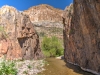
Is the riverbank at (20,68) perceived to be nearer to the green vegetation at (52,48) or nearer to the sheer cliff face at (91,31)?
the sheer cliff face at (91,31)

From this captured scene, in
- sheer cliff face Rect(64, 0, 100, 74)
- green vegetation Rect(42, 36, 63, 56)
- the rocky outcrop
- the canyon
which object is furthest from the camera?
green vegetation Rect(42, 36, 63, 56)

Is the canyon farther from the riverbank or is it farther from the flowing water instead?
the riverbank

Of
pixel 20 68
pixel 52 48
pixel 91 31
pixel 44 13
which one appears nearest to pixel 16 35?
pixel 20 68

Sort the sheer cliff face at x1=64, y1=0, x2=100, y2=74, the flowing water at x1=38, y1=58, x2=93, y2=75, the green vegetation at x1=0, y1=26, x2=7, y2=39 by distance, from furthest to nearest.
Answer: the green vegetation at x1=0, y1=26, x2=7, y2=39
the flowing water at x1=38, y1=58, x2=93, y2=75
the sheer cliff face at x1=64, y1=0, x2=100, y2=74

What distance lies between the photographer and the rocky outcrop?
39.9 m

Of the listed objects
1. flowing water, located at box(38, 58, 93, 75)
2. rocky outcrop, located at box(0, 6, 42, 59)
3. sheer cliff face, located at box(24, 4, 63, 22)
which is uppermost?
sheer cliff face, located at box(24, 4, 63, 22)

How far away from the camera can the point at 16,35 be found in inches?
1650

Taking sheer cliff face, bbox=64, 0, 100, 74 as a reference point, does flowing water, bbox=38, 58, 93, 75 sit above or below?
below

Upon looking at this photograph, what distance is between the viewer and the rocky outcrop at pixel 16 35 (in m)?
39.9

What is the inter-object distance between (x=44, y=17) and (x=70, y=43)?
123 metres

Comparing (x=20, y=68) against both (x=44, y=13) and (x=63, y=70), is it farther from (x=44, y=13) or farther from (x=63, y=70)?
(x=44, y=13)

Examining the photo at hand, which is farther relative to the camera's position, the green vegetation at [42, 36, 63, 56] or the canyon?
the green vegetation at [42, 36, 63, 56]

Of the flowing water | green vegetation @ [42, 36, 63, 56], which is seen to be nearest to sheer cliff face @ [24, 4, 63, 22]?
green vegetation @ [42, 36, 63, 56]

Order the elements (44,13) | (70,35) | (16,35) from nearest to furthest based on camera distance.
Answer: (70,35)
(16,35)
(44,13)
